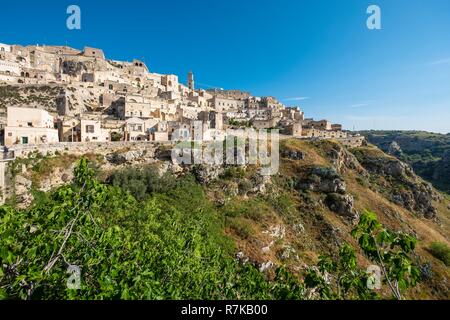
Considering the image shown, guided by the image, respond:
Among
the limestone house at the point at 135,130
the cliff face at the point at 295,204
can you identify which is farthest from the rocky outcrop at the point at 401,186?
the limestone house at the point at 135,130

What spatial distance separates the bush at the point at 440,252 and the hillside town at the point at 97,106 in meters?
27.8

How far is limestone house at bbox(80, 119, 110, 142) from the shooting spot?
104ft

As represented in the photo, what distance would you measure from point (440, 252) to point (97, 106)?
2334 inches

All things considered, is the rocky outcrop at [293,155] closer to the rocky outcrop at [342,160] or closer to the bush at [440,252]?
the rocky outcrop at [342,160]

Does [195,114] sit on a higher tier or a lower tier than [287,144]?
higher

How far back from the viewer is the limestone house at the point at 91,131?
31797 mm

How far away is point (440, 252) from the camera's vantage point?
32.6 meters

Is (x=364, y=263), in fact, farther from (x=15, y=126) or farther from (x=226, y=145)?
(x=15, y=126)

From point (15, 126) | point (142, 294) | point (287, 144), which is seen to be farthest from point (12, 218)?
point (287, 144)

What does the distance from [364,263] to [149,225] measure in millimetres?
26805

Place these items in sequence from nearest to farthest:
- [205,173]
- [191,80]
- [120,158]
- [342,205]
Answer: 1. [120,158]
2. [205,173]
3. [342,205]
4. [191,80]

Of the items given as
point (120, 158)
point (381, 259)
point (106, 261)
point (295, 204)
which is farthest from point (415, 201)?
point (106, 261)

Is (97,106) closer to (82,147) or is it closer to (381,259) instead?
(82,147)
